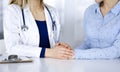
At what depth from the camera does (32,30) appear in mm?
2305

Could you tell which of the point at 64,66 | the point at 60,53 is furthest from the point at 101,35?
the point at 64,66

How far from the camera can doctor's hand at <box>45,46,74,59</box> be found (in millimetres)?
2074

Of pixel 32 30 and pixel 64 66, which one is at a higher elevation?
pixel 32 30

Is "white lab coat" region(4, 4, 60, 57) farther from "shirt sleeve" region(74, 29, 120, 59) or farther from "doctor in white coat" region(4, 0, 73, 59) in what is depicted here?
"shirt sleeve" region(74, 29, 120, 59)

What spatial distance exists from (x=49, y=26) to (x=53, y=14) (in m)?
0.17

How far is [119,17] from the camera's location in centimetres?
220

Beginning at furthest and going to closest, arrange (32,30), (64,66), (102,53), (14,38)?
(32,30)
(14,38)
(102,53)
(64,66)

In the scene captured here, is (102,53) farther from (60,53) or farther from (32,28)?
(32,28)

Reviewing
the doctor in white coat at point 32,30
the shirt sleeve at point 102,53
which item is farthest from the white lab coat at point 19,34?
the shirt sleeve at point 102,53

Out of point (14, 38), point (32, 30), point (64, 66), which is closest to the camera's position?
point (64, 66)

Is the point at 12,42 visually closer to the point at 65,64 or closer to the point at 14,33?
the point at 14,33

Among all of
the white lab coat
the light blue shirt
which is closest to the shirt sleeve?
the light blue shirt

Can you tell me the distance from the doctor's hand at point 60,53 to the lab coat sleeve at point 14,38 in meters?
0.09

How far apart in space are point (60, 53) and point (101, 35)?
0.40 m
